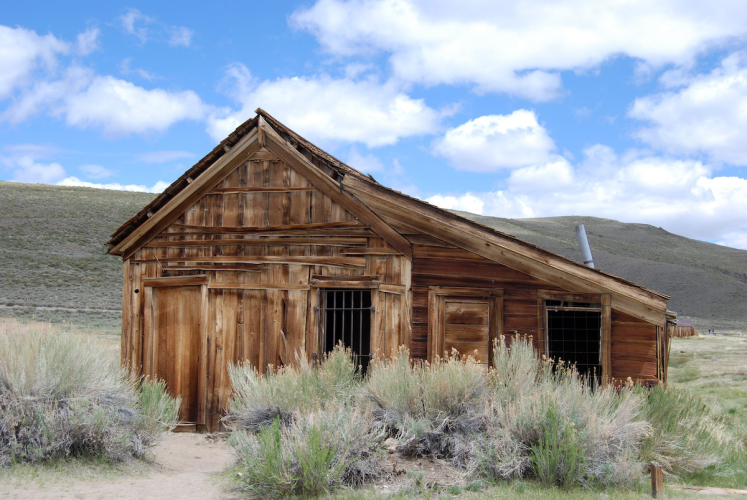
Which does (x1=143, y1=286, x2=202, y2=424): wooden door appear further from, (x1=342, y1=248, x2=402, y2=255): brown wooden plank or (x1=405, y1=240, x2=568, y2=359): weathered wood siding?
(x1=405, y1=240, x2=568, y2=359): weathered wood siding

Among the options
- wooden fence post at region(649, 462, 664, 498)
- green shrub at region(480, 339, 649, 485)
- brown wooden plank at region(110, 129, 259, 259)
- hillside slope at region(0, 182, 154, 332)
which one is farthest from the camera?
hillside slope at region(0, 182, 154, 332)

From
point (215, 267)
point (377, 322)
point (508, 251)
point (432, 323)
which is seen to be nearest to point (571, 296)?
point (508, 251)

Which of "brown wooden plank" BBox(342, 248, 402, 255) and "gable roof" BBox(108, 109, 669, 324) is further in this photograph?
"brown wooden plank" BBox(342, 248, 402, 255)

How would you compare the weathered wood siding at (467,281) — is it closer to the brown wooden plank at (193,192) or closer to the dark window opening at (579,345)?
the dark window opening at (579,345)

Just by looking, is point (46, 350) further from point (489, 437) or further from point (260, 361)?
point (489, 437)

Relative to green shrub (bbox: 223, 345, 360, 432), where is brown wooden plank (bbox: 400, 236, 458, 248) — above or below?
above

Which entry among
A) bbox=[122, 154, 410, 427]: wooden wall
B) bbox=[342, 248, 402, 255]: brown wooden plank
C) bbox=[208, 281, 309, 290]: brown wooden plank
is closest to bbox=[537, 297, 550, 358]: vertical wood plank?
bbox=[122, 154, 410, 427]: wooden wall

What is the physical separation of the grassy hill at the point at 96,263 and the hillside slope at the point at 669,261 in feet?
0.37

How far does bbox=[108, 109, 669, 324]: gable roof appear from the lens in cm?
841

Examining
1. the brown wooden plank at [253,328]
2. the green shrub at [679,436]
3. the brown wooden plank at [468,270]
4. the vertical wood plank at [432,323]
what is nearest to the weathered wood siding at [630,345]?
the green shrub at [679,436]

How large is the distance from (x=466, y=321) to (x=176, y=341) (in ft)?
14.9

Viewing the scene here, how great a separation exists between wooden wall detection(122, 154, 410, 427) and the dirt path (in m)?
1.91

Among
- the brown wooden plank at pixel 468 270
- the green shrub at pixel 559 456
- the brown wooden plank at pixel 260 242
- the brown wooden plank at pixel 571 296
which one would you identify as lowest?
the green shrub at pixel 559 456

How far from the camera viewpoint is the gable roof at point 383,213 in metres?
8.41
